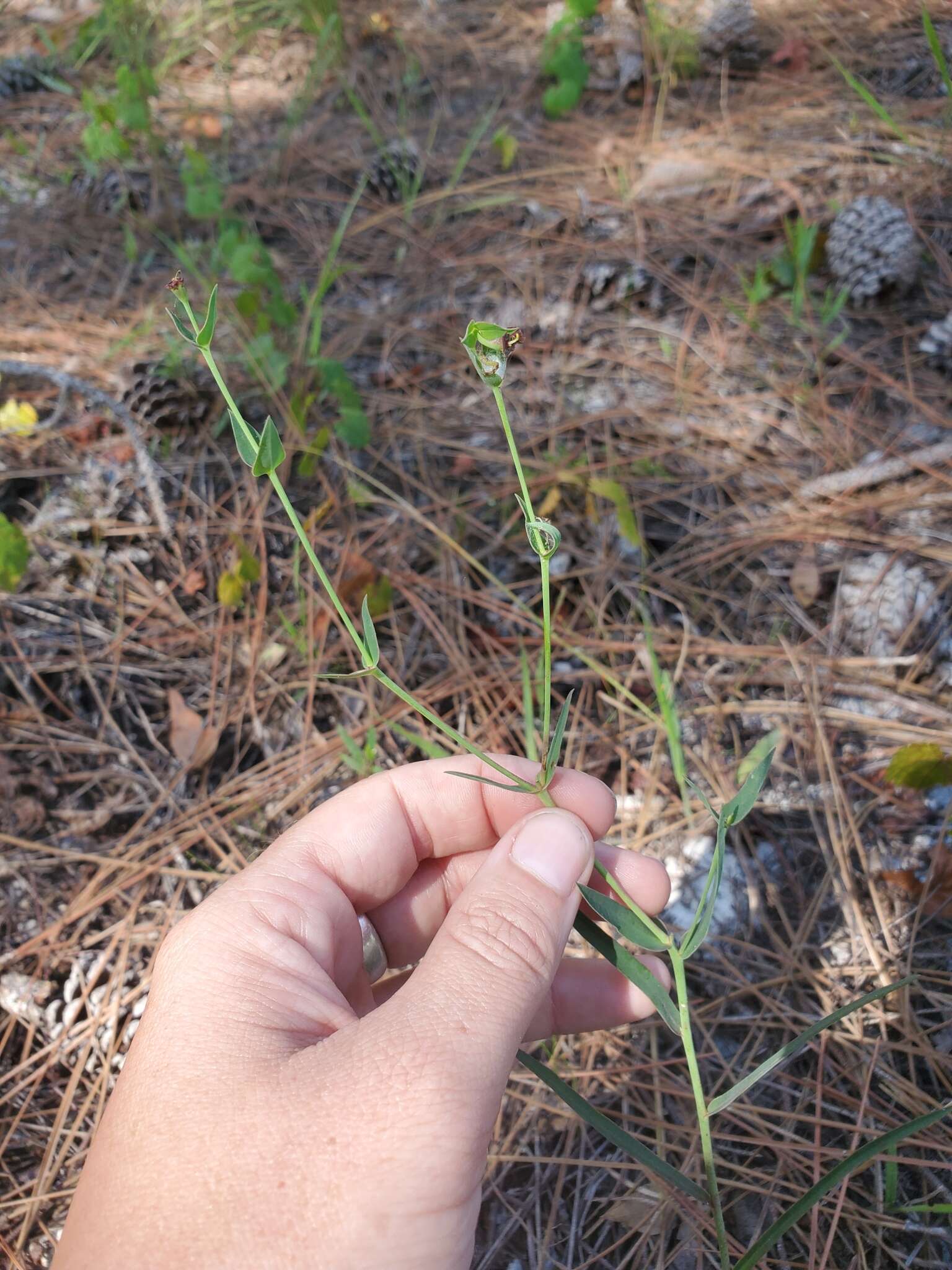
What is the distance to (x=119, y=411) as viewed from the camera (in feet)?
7.33

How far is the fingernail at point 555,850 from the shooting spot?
104 centimetres

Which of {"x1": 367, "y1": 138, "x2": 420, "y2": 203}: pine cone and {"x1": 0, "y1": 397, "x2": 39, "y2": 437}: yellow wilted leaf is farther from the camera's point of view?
{"x1": 367, "y1": 138, "x2": 420, "y2": 203}: pine cone

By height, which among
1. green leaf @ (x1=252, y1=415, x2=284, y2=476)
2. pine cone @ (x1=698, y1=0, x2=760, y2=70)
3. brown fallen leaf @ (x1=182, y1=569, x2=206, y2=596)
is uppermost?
green leaf @ (x1=252, y1=415, x2=284, y2=476)

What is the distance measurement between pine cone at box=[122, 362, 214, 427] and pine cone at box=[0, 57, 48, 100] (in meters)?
2.46

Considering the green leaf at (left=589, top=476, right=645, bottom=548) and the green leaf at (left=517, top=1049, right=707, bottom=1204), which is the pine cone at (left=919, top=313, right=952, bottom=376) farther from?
the green leaf at (left=517, top=1049, right=707, bottom=1204)

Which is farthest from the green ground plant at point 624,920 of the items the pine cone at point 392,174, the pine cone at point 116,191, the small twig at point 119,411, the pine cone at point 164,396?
the pine cone at point 116,191

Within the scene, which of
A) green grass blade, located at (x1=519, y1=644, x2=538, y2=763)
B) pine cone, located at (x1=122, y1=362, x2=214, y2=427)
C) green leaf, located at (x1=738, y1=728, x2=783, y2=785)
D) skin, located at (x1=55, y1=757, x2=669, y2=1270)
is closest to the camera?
skin, located at (x1=55, y1=757, x2=669, y2=1270)

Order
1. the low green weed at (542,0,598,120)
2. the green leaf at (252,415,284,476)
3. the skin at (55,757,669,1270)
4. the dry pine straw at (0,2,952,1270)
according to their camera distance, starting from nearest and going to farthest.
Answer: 1. the skin at (55,757,669,1270)
2. the green leaf at (252,415,284,476)
3. the dry pine straw at (0,2,952,1270)
4. the low green weed at (542,0,598,120)

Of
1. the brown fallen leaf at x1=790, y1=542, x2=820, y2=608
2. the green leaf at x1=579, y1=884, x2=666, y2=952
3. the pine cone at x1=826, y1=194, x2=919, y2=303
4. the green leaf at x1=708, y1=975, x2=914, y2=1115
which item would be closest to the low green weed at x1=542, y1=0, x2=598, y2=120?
the pine cone at x1=826, y1=194, x2=919, y2=303

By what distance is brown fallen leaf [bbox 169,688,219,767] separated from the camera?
179 centimetres

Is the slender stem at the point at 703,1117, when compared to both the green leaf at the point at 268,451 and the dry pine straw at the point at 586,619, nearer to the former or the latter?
the dry pine straw at the point at 586,619

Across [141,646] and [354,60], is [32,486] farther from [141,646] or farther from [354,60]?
[354,60]

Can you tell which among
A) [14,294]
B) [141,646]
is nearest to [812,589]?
[141,646]

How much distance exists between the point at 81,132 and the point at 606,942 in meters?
3.84
